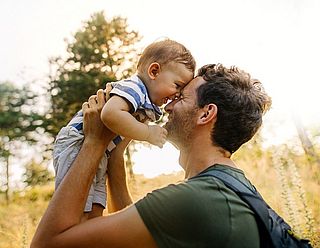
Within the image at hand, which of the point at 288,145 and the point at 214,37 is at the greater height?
the point at 214,37

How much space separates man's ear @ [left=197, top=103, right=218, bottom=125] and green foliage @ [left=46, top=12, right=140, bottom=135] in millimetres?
3319

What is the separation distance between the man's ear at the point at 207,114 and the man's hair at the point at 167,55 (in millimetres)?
165

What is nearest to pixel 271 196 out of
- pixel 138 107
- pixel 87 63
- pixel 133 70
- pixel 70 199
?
pixel 133 70

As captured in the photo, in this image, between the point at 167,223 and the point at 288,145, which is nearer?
the point at 167,223

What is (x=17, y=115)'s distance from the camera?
4.77 meters

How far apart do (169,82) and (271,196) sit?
85.9 inches

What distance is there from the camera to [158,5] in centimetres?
468

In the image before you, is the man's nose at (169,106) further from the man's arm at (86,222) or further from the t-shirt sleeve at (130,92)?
the man's arm at (86,222)

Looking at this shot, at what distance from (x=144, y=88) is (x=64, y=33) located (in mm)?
3517

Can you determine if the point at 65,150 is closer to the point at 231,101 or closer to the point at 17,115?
the point at 231,101

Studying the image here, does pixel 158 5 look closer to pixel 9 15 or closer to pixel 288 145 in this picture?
pixel 9 15

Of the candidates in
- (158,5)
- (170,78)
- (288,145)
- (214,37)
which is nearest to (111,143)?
(170,78)

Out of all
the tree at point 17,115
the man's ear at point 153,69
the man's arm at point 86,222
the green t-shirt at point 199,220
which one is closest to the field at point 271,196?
the tree at point 17,115

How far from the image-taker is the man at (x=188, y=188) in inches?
42.0
